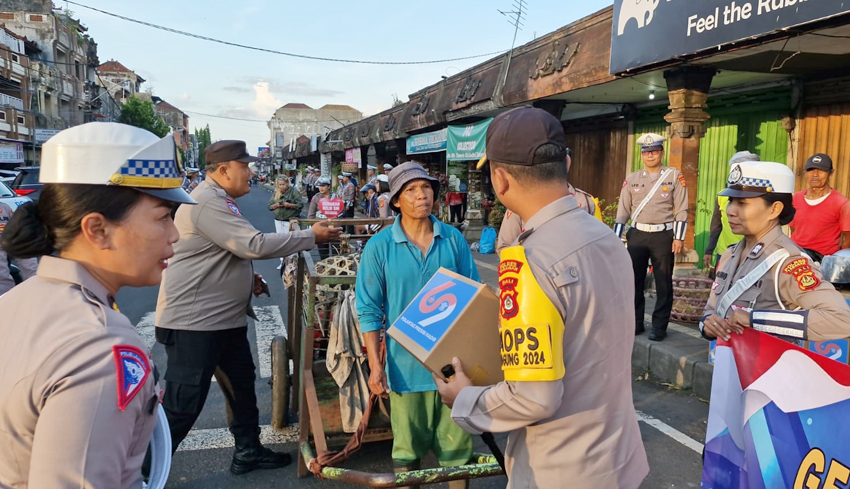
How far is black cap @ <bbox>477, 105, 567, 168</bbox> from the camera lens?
1.61 meters

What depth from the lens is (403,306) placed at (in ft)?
9.70

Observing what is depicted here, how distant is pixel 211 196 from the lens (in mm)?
3295

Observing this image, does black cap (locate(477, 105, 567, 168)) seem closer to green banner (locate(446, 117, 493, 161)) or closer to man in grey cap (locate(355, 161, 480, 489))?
man in grey cap (locate(355, 161, 480, 489))

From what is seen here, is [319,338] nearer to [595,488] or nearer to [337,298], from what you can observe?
[337,298]

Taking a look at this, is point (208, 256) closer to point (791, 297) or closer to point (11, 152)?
point (791, 297)

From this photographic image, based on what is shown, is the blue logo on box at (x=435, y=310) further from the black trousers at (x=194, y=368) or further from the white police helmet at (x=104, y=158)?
the black trousers at (x=194, y=368)

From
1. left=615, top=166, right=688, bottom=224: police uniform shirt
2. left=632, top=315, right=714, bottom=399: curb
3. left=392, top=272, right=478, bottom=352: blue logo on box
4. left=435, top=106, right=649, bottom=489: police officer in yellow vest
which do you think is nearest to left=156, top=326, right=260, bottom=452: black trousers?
left=392, top=272, right=478, bottom=352: blue logo on box

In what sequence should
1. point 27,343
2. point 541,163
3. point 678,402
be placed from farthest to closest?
point 678,402, point 541,163, point 27,343

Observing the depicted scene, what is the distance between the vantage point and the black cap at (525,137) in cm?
161

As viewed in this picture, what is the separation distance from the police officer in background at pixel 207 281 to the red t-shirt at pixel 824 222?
15.8 feet

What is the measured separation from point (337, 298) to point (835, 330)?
2.51 metres

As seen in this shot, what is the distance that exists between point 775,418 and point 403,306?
1.66m

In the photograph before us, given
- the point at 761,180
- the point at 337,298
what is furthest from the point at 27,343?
the point at 761,180

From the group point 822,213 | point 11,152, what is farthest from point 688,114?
point 11,152
